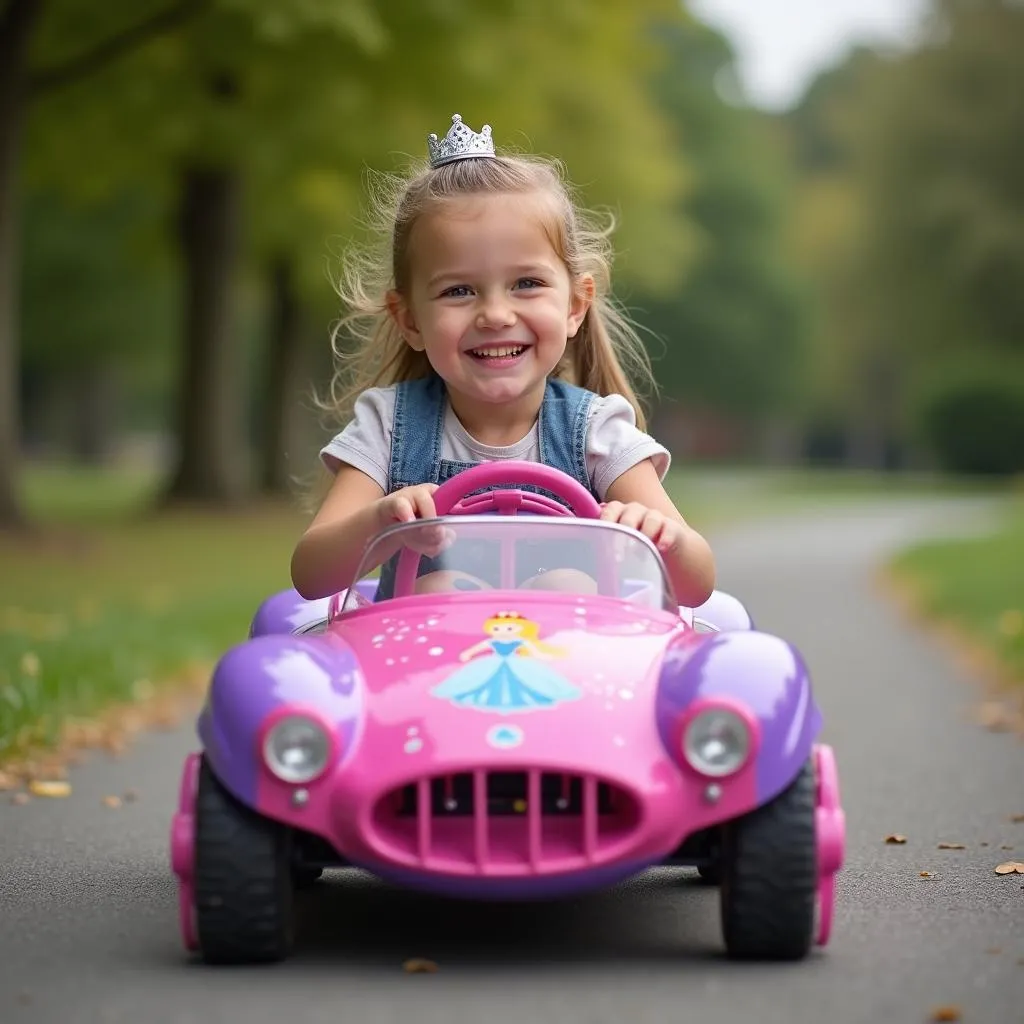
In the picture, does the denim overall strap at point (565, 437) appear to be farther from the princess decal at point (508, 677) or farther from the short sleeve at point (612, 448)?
the princess decal at point (508, 677)

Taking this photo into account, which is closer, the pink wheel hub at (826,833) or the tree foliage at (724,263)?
the pink wheel hub at (826,833)

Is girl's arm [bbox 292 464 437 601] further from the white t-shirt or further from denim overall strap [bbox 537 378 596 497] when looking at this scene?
denim overall strap [bbox 537 378 596 497]

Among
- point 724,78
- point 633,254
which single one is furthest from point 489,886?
point 724,78

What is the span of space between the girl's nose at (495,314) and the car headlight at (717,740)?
136cm

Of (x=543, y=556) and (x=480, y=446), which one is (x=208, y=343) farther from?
(x=543, y=556)

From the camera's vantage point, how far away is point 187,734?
830cm

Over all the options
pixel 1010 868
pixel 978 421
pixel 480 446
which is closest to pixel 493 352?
pixel 480 446

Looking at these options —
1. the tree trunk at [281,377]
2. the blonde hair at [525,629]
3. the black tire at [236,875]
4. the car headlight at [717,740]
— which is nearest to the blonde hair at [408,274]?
the blonde hair at [525,629]

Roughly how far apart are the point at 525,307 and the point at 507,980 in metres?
1.79

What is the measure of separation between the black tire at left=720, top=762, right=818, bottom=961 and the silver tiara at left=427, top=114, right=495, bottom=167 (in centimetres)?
208

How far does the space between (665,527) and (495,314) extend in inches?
27.7

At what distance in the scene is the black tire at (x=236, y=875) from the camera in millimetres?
3918

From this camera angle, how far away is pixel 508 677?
4035mm

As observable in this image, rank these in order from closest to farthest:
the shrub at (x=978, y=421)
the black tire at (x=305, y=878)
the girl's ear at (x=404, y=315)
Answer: the black tire at (x=305, y=878) → the girl's ear at (x=404, y=315) → the shrub at (x=978, y=421)
